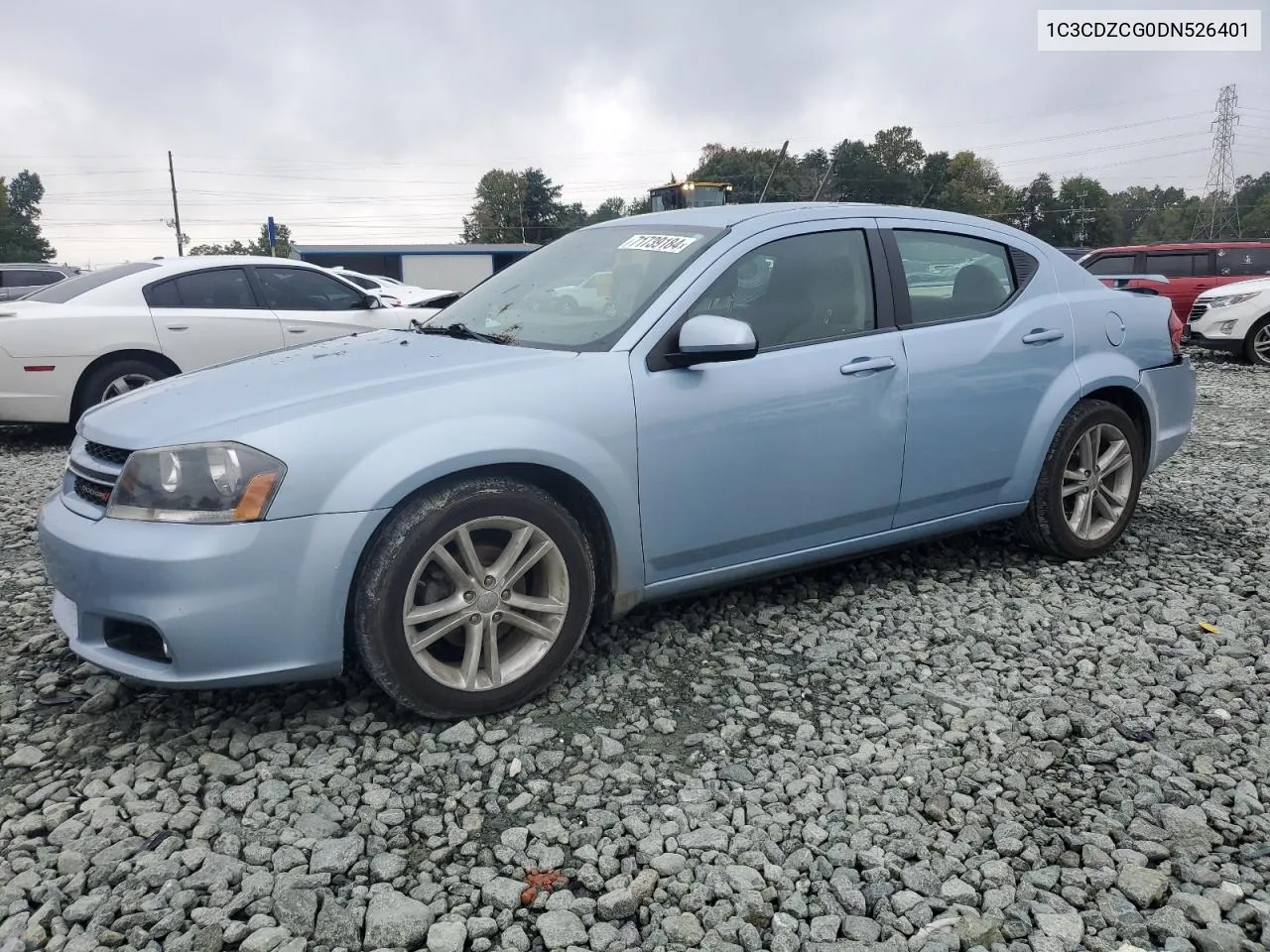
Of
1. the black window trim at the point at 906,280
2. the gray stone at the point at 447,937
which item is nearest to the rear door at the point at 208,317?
the black window trim at the point at 906,280

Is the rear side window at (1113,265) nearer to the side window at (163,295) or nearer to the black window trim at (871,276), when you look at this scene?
the black window trim at (871,276)

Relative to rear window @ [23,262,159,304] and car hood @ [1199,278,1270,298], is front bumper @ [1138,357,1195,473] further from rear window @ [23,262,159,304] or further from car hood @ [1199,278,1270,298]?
car hood @ [1199,278,1270,298]

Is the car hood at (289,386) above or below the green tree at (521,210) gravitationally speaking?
below

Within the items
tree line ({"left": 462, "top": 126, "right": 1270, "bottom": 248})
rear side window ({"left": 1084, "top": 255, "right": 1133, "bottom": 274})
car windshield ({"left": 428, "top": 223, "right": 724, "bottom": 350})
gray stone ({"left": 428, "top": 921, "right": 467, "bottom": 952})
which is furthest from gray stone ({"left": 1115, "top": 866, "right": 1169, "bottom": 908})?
tree line ({"left": 462, "top": 126, "right": 1270, "bottom": 248})

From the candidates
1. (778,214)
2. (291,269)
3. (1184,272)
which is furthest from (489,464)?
(1184,272)

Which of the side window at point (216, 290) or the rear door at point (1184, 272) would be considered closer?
the side window at point (216, 290)

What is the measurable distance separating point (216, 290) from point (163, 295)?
415mm

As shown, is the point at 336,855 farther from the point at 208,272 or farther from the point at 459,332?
the point at 208,272

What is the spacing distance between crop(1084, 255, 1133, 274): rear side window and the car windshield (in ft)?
43.1

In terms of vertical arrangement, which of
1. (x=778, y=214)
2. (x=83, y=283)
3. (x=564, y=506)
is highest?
(x=83, y=283)

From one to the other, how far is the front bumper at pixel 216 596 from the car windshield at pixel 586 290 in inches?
40.9

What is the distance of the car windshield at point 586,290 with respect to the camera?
3.39 metres

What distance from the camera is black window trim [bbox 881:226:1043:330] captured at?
3.86m

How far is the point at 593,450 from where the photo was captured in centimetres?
307
